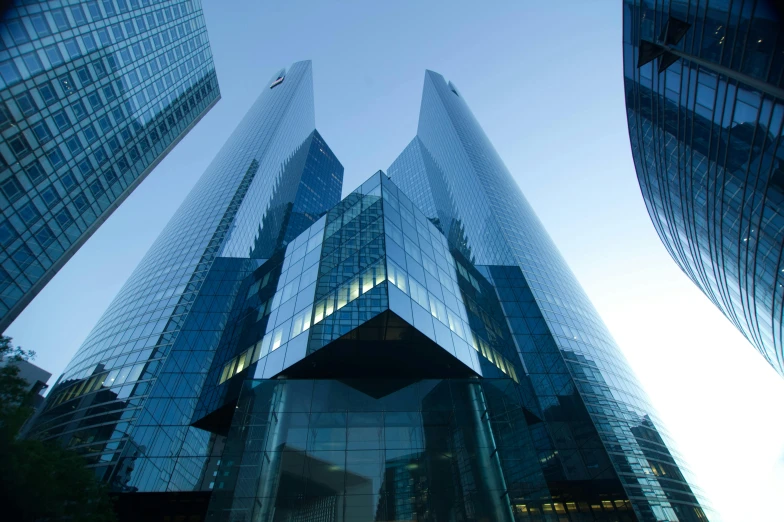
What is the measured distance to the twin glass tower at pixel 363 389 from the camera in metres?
23.5

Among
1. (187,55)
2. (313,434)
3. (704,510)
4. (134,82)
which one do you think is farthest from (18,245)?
(704,510)

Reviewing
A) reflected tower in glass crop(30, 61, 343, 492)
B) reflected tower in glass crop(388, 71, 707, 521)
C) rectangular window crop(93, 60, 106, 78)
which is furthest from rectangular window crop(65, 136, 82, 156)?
reflected tower in glass crop(388, 71, 707, 521)

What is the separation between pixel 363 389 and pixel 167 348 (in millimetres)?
25771

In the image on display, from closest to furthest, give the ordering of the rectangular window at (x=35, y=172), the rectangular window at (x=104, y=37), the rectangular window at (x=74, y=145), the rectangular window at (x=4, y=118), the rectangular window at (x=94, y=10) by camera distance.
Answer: the rectangular window at (x=4, y=118)
the rectangular window at (x=35, y=172)
the rectangular window at (x=74, y=145)
the rectangular window at (x=94, y=10)
the rectangular window at (x=104, y=37)

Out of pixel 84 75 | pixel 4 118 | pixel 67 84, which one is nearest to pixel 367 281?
pixel 4 118

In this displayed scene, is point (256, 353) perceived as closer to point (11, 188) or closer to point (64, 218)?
point (11, 188)

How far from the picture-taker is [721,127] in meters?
23.0

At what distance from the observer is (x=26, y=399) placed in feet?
55.3

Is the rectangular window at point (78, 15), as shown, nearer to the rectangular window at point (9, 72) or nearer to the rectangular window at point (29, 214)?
the rectangular window at point (9, 72)

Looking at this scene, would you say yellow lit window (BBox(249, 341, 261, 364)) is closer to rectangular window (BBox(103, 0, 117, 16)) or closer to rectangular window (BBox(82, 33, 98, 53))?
rectangular window (BBox(82, 33, 98, 53))

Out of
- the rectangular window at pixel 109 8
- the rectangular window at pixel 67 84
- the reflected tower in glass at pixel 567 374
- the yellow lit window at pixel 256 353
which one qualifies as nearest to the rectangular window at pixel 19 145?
the rectangular window at pixel 67 84

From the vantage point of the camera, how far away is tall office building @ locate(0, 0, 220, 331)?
35.8m

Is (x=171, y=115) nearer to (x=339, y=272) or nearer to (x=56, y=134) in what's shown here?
(x=56, y=134)

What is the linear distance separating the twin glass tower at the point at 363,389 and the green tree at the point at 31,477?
690cm
